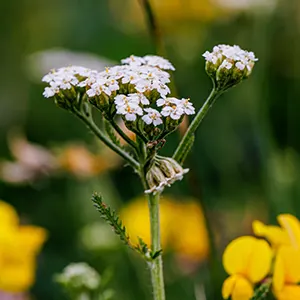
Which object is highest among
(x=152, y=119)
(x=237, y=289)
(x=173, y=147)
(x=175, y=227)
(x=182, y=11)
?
(x=182, y=11)

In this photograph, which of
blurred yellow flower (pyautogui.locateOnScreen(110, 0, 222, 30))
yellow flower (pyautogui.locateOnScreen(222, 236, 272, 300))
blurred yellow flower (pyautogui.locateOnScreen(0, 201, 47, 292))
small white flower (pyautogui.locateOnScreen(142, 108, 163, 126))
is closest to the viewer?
small white flower (pyautogui.locateOnScreen(142, 108, 163, 126))

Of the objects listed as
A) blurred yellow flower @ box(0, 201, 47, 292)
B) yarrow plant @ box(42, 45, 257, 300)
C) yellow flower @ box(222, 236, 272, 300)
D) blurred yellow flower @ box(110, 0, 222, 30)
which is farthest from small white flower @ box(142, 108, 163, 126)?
blurred yellow flower @ box(110, 0, 222, 30)

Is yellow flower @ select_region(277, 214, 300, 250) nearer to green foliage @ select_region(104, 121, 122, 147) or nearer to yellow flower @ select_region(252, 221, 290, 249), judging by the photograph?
yellow flower @ select_region(252, 221, 290, 249)

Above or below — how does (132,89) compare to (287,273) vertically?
above

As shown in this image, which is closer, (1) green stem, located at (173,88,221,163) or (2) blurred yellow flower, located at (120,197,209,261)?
(1) green stem, located at (173,88,221,163)

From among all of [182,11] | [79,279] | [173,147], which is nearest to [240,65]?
[79,279]

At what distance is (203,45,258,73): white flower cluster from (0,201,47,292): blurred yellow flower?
396mm

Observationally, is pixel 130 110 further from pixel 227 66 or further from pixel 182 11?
pixel 182 11

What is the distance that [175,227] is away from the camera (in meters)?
1.19

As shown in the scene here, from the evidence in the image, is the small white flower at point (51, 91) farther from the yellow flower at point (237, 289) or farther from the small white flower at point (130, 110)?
the yellow flower at point (237, 289)

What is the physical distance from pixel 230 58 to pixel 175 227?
548 millimetres

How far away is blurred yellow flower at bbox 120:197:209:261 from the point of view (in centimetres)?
117

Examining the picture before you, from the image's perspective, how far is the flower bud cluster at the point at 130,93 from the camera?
2.06 feet

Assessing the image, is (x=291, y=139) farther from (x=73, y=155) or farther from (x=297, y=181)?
(x=73, y=155)
